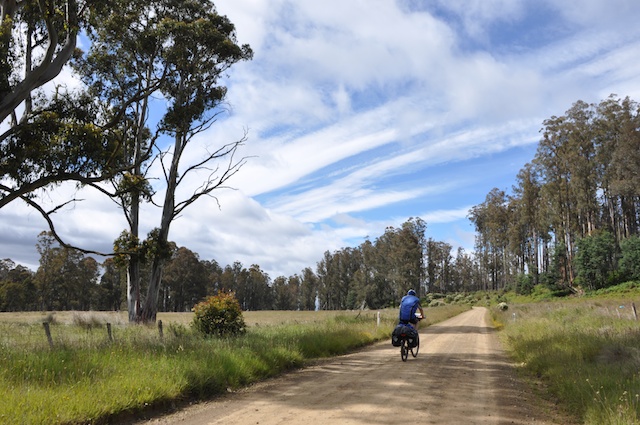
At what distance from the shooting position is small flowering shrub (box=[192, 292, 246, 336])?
44.9 feet

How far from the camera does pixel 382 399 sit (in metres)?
6.38

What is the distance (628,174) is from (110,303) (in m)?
89.5

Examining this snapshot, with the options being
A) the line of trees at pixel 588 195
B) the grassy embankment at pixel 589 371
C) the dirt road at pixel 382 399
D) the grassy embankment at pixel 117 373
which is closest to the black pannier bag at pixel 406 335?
the dirt road at pixel 382 399

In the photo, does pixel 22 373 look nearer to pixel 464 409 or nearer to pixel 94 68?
pixel 464 409

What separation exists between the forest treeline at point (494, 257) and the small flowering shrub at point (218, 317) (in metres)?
7.76

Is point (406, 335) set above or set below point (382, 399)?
above

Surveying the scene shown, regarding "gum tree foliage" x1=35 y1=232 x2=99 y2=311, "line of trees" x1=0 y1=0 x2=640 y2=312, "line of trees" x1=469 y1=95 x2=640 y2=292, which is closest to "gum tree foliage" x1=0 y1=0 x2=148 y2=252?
"line of trees" x1=0 y1=0 x2=640 y2=312

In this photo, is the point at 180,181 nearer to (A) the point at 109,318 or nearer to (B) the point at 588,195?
(A) the point at 109,318

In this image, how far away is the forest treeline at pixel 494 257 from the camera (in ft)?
151

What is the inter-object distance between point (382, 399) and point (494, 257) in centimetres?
9026

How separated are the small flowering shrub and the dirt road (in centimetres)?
448

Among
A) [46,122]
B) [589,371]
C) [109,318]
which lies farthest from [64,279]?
[589,371]

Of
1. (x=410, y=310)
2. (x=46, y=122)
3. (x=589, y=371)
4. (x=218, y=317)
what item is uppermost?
(x=46, y=122)

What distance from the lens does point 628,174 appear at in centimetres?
4288
